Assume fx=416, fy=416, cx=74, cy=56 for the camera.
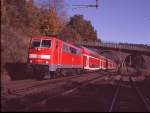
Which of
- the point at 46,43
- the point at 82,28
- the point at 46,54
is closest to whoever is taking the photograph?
the point at 46,54

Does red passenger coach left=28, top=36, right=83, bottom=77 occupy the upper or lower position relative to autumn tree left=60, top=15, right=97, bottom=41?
lower

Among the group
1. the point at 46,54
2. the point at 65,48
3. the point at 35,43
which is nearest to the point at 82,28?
the point at 65,48

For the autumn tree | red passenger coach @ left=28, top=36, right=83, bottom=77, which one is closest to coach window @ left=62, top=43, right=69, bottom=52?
red passenger coach @ left=28, top=36, right=83, bottom=77

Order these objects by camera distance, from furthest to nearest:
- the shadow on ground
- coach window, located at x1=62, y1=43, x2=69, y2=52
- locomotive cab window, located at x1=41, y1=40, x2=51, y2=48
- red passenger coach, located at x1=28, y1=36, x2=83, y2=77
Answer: coach window, located at x1=62, y1=43, x2=69, y2=52
the shadow on ground
locomotive cab window, located at x1=41, y1=40, x2=51, y2=48
red passenger coach, located at x1=28, y1=36, x2=83, y2=77

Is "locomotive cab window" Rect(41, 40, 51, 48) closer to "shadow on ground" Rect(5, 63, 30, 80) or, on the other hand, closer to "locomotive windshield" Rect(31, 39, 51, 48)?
"locomotive windshield" Rect(31, 39, 51, 48)

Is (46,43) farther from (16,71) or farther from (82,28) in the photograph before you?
(82,28)

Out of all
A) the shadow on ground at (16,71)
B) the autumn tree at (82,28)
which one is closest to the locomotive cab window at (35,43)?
the shadow on ground at (16,71)

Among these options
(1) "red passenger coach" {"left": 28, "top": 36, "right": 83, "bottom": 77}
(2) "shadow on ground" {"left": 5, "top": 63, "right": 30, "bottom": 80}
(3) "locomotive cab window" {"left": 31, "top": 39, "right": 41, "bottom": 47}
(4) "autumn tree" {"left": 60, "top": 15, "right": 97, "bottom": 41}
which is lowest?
(2) "shadow on ground" {"left": 5, "top": 63, "right": 30, "bottom": 80}

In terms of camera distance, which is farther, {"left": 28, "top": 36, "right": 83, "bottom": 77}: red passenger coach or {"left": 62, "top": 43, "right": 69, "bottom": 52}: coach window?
{"left": 62, "top": 43, "right": 69, "bottom": 52}: coach window

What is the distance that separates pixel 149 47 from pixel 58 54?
73.8 m

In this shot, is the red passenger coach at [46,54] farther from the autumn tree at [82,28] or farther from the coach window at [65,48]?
the autumn tree at [82,28]

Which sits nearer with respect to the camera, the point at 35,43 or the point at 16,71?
the point at 35,43

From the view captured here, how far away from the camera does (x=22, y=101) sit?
1647 centimetres

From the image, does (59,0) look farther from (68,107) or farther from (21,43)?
(68,107)
